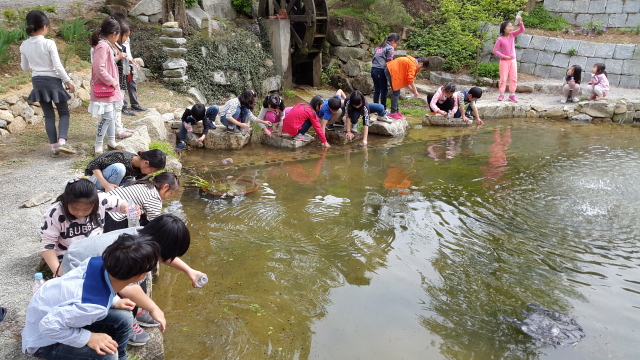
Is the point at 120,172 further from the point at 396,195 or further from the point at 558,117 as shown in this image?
the point at 558,117

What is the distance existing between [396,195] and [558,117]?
5.96 metres

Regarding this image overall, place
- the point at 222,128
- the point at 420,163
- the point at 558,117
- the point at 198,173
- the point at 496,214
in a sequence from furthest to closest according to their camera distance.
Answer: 1. the point at 558,117
2. the point at 222,128
3. the point at 420,163
4. the point at 198,173
5. the point at 496,214

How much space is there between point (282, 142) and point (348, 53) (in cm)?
628

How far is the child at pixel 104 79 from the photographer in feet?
16.2

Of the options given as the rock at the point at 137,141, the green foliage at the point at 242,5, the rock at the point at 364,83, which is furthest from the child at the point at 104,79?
the rock at the point at 364,83

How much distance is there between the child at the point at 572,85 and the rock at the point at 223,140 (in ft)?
23.5

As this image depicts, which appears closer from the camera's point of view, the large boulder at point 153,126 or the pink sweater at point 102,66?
the pink sweater at point 102,66

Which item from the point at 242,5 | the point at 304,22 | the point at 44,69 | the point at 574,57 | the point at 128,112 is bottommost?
the point at 128,112

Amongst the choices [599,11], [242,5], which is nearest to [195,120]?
[242,5]

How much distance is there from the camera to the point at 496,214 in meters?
4.65

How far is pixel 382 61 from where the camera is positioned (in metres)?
8.13

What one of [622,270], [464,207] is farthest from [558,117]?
[622,270]

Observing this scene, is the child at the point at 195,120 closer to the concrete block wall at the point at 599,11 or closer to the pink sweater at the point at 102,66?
the pink sweater at the point at 102,66

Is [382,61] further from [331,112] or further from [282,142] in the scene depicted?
[282,142]
